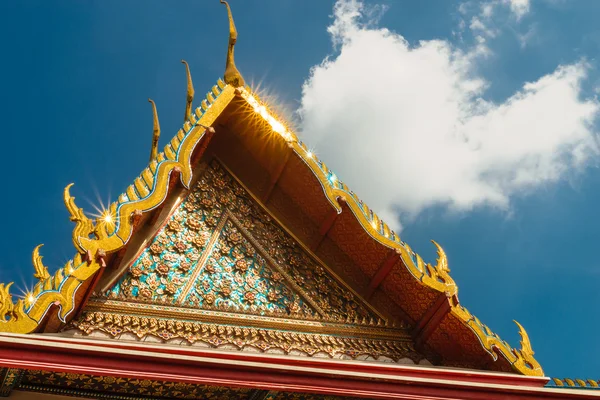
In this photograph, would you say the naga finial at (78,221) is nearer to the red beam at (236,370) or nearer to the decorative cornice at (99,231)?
the decorative cornice at (99,231)

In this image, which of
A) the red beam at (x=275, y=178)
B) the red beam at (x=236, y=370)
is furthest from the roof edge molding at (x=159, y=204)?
the red beam at (x=236, y=370)

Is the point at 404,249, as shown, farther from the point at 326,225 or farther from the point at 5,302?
the point at 5,302

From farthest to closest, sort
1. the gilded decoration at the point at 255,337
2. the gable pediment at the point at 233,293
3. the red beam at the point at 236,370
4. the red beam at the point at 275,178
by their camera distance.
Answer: the red beam at the point at 275,178
the gable pediment at the point at 233,293
the gilded decoration at the point at 255,337
the red beam at the point at 236,370

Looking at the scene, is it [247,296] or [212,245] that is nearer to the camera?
[247,296]

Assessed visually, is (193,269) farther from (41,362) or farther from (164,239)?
(41,362)

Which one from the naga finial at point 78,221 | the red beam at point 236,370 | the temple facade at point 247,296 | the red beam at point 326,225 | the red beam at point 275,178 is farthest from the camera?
the red beam at point 275,178

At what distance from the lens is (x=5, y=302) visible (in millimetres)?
3818

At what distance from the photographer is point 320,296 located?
5.39 m

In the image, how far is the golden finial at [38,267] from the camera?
13.4 feet

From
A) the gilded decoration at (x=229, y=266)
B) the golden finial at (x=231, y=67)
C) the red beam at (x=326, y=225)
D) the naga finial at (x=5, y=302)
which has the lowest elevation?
the naga finial at (x=5, y=302)

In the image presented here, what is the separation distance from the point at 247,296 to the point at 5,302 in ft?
6.21

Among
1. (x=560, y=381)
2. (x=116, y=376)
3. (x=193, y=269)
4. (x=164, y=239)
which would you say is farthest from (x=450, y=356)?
(x=116, y=376)

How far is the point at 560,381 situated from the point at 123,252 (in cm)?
321

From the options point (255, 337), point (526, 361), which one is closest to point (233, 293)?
point (255, 337)
